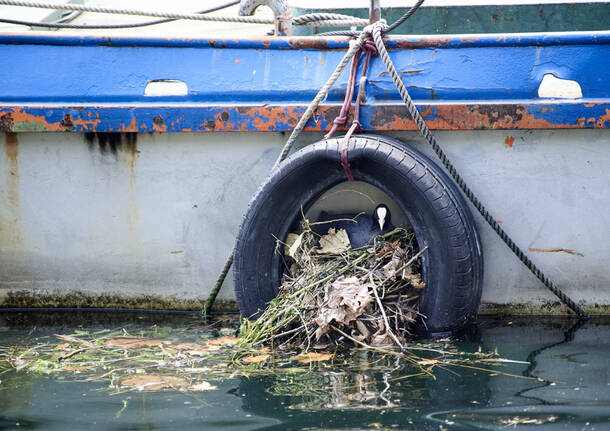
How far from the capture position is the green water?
2.49 m

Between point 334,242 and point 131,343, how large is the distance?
1076 millimetres

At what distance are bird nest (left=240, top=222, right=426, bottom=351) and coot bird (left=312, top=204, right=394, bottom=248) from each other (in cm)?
4

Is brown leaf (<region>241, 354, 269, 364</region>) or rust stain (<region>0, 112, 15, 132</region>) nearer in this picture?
brown leaf (<region>241, 354, 269, 364</region>)

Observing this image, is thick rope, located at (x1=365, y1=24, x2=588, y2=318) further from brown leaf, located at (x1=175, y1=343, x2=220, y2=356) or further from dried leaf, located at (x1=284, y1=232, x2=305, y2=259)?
brown leaf, located at (x1=175, y1=343, x2=220, y2=356)

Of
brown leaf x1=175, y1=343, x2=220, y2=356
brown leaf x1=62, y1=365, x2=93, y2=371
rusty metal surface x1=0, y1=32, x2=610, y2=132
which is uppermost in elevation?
rusty metal surface x1=0, y1=32, x2=610, y2=132

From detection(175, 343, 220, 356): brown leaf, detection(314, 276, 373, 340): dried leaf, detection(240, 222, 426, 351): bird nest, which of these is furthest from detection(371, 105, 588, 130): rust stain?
detection(175, 343, 220, 356): brown leaf

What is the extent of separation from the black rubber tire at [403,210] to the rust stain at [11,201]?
4.27 ft

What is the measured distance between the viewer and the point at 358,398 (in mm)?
2676

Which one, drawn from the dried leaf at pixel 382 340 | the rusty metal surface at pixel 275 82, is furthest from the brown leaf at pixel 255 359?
the rusty metal surface at pixel 275 82

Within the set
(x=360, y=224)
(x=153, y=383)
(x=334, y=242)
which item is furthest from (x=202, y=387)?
(x=360, y=224)

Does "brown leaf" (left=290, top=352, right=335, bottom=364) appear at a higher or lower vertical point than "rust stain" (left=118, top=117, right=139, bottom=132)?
lower

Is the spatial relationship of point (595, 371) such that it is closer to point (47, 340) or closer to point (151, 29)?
point (47, 340)

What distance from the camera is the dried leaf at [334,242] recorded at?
3604mm

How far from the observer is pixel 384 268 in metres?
3.45
